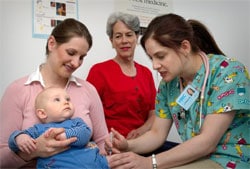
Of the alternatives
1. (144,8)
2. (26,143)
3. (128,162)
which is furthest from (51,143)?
(144,8)

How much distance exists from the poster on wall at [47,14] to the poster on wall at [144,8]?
45 cm

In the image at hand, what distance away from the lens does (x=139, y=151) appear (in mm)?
1448

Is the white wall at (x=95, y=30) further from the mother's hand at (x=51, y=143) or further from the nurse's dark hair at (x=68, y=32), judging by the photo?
the mother's hand at (x=51, y=143)

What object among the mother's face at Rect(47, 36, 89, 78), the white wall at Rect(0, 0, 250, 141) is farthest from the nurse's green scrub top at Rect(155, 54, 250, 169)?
the white wall at Rect(0, 0, 250, 141)

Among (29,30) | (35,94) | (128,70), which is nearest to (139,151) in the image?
(35,94)

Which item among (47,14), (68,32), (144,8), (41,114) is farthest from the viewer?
(144,8)

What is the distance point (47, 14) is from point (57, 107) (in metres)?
1.08

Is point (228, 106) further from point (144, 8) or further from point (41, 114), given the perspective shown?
point (144, 8)

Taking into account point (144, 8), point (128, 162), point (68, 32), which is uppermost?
point (144, 8)

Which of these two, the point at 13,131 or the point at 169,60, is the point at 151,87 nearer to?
the point at 169,60

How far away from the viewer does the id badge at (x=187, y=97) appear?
134 centimetres

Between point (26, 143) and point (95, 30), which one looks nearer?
point (26, 143)

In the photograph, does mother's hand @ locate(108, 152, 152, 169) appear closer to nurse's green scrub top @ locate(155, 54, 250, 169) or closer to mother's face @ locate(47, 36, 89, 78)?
nurse's green scrub top @ locate(155, 54, 250, 169)

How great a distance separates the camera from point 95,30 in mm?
2225
